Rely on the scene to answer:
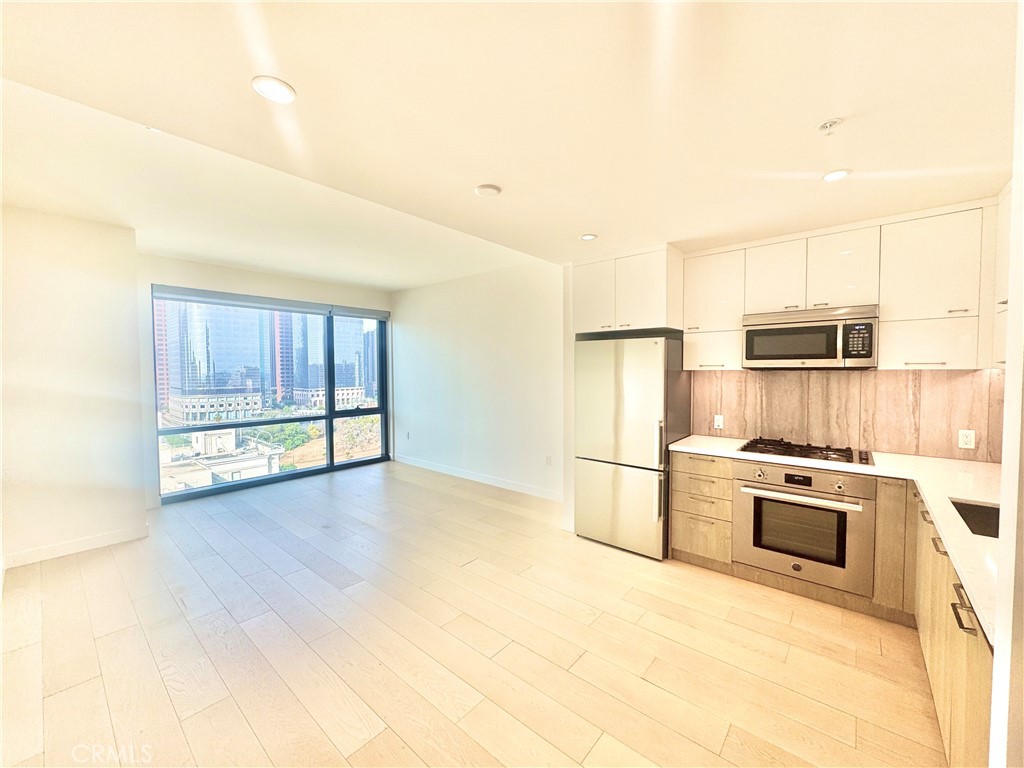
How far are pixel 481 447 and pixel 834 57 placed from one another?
4.84 meters

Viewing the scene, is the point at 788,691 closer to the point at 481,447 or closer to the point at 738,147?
the point at 738,147

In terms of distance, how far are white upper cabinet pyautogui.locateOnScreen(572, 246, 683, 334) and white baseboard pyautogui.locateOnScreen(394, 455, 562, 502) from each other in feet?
6.92

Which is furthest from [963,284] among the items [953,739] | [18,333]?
[18,333]

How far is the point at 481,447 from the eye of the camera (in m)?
5.46

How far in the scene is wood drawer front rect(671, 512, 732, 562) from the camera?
293cm

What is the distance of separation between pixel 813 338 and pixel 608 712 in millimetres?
2619

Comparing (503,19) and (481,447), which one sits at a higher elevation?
(503,19)

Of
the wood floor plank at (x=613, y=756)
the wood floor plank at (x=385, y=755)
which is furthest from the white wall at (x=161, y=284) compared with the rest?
the wood floor plank at (x=613, y=756)

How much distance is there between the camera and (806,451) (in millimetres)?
2842

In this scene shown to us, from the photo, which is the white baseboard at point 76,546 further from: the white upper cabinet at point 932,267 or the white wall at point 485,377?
the white upper cabinet at point 932,267

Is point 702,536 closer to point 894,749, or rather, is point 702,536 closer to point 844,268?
point 894,749

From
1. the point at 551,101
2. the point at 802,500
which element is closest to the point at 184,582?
the point at 551,101

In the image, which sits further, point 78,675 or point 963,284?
point 963,284

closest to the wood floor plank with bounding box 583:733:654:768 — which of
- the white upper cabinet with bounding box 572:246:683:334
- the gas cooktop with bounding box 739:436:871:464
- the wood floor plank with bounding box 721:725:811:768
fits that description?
the wood floor plank with bounding box 721:725:811:768
